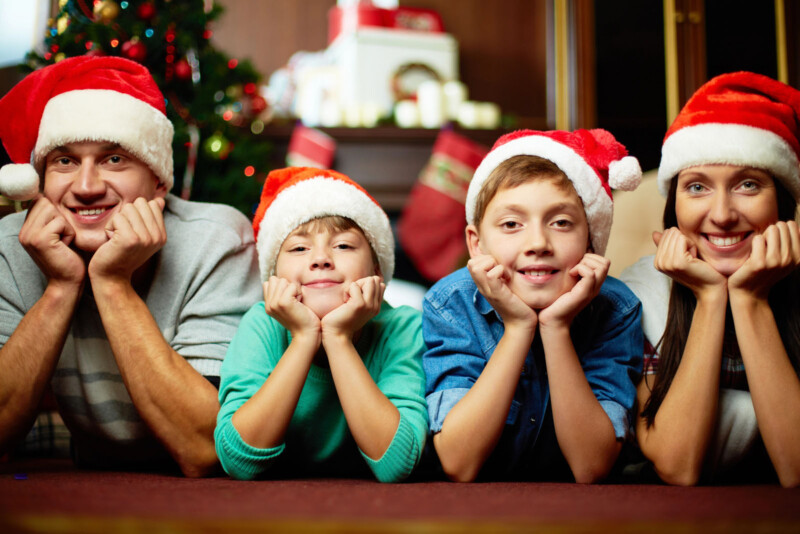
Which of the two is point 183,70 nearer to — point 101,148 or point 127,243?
point 101,148

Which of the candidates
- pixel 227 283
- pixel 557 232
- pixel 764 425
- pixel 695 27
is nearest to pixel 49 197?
pixel 227 283

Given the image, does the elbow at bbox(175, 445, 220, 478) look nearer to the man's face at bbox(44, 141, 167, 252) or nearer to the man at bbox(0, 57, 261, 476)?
the man at bbox(0, 57, 261, 476)

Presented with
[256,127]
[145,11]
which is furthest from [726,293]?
[256,127]

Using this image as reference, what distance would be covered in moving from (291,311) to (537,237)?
1.33ft

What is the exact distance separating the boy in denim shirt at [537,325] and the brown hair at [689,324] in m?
0.04

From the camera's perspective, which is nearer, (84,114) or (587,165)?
(587,165)

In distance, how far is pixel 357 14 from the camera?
348 cm

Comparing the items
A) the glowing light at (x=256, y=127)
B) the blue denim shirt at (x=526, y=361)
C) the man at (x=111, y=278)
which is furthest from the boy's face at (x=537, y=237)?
the glowing light at (x=256, y=127)

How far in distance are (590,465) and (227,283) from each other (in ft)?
2.44

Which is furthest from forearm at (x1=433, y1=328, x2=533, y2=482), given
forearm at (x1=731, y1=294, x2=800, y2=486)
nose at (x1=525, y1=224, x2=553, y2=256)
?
forearm at (x1=731, y1=294, x2=800, y2=486)

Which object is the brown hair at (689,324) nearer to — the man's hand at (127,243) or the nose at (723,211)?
the nose at (723,211)

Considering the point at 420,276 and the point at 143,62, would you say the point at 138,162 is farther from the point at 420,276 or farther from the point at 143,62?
the point at 420,276

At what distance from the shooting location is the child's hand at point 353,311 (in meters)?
1.11

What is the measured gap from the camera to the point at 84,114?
1303mm
